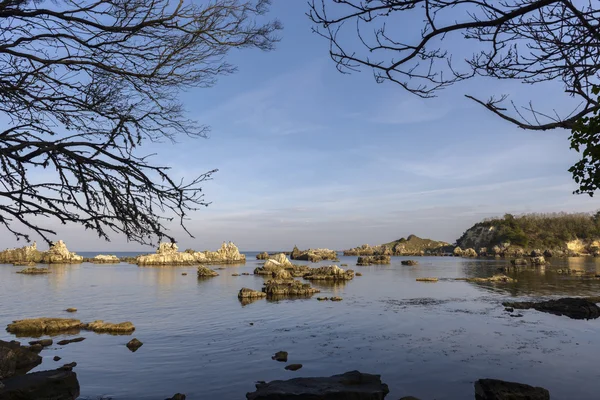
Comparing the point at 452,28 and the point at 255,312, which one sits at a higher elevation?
the point at 452,28

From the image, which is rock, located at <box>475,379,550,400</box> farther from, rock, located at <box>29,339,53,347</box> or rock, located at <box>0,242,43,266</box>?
rock, located at <box>0,242,43,266</box>

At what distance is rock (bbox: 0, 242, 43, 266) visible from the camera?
126 m

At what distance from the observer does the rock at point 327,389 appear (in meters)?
11.6

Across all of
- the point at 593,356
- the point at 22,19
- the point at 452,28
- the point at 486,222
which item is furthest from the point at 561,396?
the point at 486,222

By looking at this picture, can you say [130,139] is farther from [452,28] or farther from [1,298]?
[1,298]

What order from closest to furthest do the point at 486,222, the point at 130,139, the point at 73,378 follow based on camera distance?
the point at 130,139
the point at 73,378
the point at 486,222

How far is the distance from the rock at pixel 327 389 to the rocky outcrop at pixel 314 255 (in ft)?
436

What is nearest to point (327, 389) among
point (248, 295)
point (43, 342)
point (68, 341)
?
point (68, 341)

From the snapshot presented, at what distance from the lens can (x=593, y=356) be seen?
1848 cm

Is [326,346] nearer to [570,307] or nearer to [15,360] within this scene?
[15,360]

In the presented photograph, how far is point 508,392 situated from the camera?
38.2ft

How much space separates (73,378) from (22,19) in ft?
40.2

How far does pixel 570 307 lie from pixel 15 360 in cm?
3557

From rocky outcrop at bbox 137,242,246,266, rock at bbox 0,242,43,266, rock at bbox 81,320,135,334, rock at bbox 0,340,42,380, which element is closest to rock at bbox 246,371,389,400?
rock at bbox 0,340,42,380
